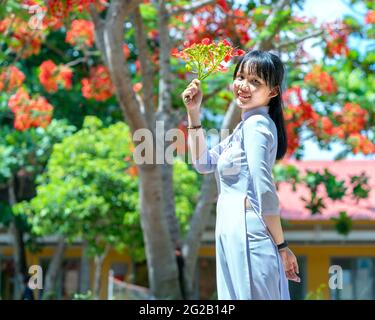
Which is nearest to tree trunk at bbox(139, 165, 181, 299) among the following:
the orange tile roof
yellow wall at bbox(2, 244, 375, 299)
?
A: the orange tile roof

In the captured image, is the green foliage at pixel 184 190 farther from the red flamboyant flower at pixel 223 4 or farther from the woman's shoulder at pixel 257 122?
the woman's shoulder at pixel 257 122

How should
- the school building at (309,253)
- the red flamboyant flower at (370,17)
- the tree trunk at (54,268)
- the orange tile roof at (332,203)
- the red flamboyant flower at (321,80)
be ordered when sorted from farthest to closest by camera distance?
the school building at (309,253)
the orange tile roof at (332,203)
the tree trunk at (54,268)
the red flamboyant flower at (321,80)
the red flamboyant flower at (370,17)

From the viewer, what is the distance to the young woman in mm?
3781

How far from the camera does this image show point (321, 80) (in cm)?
1313

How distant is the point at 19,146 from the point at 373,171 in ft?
27.7

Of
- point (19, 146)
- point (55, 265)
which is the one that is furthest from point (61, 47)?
point (55, 265)

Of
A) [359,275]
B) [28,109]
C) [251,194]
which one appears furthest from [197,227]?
[359,275]

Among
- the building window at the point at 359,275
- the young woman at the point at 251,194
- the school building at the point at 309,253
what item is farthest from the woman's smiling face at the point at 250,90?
the building window at the point at 359,275

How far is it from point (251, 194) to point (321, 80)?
948cm

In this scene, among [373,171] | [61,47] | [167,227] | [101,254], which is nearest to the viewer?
[167,227]

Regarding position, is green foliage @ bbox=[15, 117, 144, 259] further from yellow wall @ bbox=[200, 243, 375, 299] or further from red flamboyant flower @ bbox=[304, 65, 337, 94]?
yellow wall @ bbox=[200, 243, 375, 299]

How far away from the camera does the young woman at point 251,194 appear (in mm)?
3781
